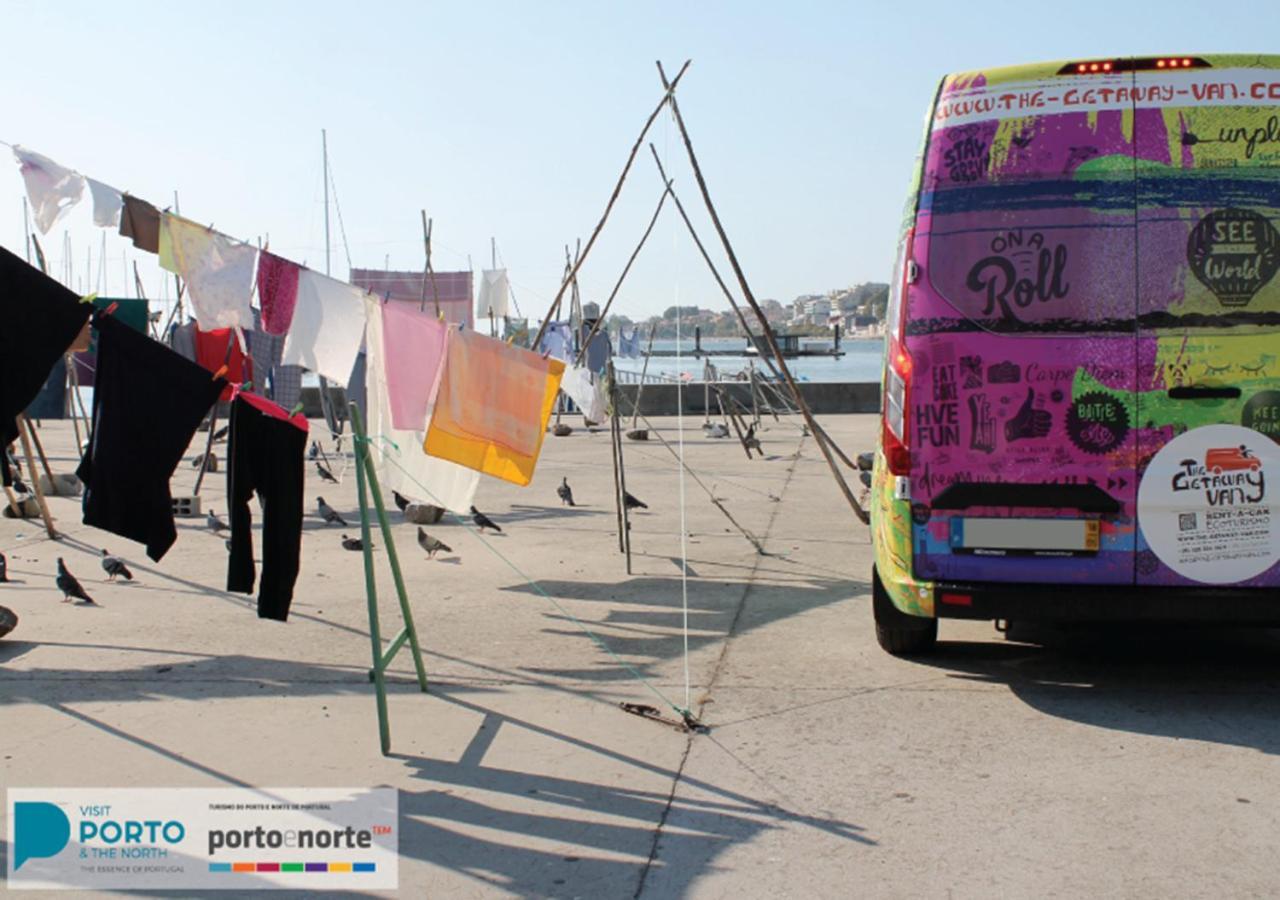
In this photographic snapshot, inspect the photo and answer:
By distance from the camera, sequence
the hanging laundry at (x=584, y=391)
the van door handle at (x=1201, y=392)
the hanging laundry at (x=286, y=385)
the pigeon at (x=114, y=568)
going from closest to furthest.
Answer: the van door handle at (x=1201, y=392) → the pigeon at (x=114, y=568) → the hanging laundry at (x=584, y=391) → the hanging laundry at (x=286, y=385)

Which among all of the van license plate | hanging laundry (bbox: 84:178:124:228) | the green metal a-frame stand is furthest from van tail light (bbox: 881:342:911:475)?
hanging laundry (bbox: 84:178:124:228)

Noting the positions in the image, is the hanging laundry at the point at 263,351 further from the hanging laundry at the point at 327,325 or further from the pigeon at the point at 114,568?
the hanging laundry at the point at 327,325

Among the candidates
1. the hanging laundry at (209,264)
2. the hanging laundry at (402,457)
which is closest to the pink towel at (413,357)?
the hanging laundry at (402,457)

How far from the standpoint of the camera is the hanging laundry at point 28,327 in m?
5.91

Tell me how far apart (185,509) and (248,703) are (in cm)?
793

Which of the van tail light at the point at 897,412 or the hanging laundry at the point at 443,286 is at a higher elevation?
the hanging laundry at the point at 443,286

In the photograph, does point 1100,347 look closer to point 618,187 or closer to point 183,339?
point 618,187

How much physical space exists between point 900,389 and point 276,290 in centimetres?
461

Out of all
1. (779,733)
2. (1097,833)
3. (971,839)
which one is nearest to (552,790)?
(779,733)

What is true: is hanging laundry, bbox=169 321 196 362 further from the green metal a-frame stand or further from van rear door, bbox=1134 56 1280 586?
van rear door, bbox=1134 56 1280 586

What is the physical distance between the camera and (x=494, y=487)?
16.6 meters

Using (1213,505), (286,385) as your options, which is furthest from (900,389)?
(286,385)

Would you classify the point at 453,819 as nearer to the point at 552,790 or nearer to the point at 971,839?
the point at 552,790

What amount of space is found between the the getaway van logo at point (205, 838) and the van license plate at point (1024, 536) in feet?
8.82
